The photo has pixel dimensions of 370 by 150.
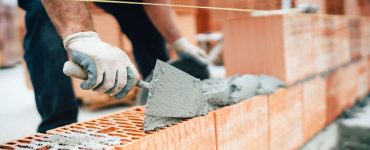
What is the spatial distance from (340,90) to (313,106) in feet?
2.19

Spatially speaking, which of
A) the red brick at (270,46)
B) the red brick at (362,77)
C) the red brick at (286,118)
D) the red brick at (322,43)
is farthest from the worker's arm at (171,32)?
the red brick at (362,77)

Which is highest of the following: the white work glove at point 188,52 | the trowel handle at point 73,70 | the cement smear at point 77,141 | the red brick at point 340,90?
→ the trowel handle at point 73,70

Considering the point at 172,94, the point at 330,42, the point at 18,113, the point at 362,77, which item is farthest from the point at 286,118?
the point at 18,113

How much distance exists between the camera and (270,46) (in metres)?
2.07

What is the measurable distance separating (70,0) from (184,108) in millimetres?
579

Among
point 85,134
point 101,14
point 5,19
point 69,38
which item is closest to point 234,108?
point 85,134

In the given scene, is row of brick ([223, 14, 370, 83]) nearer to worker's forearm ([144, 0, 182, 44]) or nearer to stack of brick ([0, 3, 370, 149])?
stack of brick ([0, 3, 370, 149])

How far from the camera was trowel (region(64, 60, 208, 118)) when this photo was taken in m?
1.22

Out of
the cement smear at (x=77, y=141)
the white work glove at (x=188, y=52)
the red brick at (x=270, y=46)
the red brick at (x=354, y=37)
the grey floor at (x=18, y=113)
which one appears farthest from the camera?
the red brick at (x=354, y=37)

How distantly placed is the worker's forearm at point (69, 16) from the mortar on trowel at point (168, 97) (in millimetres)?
305

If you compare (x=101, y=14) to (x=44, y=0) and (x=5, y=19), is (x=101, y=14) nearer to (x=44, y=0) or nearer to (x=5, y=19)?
(x=44, y=0)

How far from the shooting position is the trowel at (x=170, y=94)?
1.22 meters

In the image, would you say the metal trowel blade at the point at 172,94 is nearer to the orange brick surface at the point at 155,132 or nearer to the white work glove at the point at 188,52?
the orange brick surface at the point at 155,132

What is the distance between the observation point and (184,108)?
1266mm
